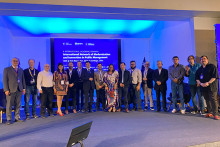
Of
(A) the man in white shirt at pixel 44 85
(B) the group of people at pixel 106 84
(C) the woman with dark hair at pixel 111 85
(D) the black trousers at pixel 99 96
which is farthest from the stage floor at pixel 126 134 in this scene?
(D) the black trousers at pixel 99 96

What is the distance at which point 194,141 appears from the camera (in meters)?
2.67

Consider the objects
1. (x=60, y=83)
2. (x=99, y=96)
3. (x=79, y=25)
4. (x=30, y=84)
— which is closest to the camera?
(x=30, y=84)

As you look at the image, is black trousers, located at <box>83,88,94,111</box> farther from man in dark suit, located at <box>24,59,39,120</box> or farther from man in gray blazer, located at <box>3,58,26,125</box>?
man in gray blazer, located at <box>3,58,26,125</box>

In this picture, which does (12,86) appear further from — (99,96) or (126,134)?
(126,134)

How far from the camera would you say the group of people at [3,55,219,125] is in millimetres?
4242

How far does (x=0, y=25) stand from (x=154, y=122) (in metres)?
6.02

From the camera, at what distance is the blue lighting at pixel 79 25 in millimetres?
7305

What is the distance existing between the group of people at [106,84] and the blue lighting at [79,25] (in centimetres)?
281

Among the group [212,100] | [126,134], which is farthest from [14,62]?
[212,100]

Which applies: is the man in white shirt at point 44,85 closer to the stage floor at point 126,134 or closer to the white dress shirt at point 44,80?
the white dress shirt at point 44,80

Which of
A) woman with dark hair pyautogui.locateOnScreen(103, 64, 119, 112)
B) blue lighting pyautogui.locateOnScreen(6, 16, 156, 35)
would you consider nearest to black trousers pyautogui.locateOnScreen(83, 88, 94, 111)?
woman with dark hair pyautogui.locateOnScreen(103, 64, 119, 112)

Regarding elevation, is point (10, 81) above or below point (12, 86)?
above

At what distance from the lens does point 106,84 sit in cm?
541

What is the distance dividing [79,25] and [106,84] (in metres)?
3.48
